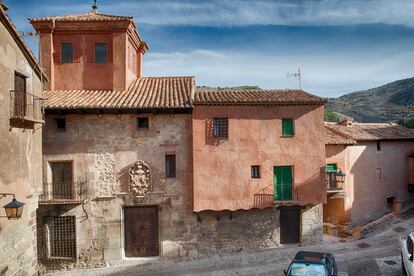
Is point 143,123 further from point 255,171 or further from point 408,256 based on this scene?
point 408,256

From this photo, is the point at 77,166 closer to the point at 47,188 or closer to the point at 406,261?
the point at 47,188

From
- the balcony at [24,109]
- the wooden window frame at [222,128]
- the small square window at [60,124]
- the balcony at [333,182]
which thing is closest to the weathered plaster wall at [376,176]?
the balcony at [333,182]

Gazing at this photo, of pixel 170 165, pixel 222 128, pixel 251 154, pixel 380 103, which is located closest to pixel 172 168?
pixel 170 165

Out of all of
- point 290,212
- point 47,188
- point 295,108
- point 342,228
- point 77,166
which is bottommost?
point 342,228

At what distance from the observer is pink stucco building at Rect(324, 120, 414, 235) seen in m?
20.5

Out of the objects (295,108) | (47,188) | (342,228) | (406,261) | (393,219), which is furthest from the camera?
(393,219)

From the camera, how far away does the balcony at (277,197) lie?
1645cm

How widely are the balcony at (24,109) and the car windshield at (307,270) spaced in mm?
10319

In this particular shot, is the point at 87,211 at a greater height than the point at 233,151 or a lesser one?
lesser

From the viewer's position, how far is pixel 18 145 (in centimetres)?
1162

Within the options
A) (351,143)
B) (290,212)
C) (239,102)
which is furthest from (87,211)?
(351,143)

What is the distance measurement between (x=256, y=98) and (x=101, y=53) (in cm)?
860

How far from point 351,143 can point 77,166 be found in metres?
15.3

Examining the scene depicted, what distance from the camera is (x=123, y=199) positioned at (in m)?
16.3
